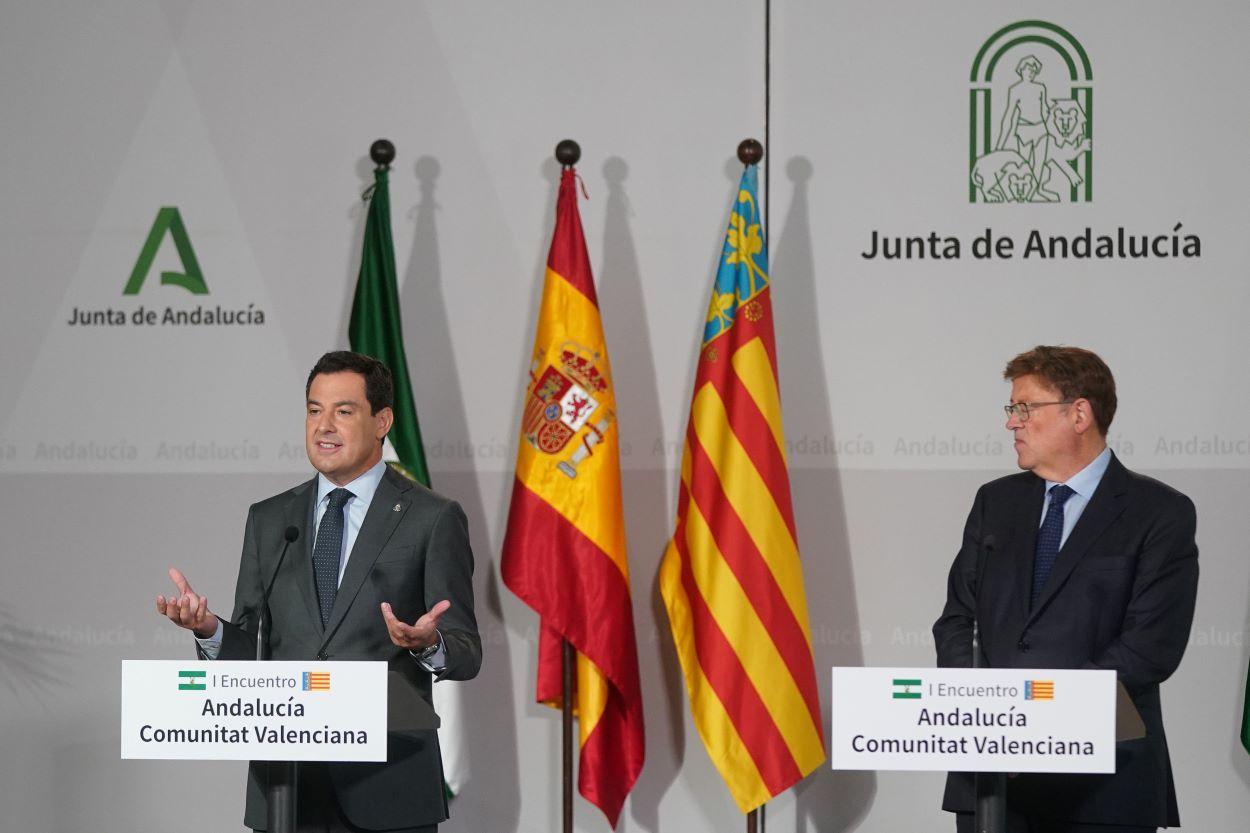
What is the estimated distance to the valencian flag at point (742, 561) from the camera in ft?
13.9

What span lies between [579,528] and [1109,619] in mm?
1795

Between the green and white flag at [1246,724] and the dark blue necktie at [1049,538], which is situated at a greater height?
the dark blue necktie at [1049,538]

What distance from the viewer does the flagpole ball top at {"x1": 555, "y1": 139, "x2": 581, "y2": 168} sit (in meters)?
4.49

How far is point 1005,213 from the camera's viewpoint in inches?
185

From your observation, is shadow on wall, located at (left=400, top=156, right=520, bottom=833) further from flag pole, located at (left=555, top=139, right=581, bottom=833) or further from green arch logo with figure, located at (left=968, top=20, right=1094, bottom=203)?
green arch logo with figure, located at (left=968, top=20, right=1094, bottom=203)

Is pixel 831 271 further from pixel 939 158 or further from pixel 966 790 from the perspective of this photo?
pixel 966 790

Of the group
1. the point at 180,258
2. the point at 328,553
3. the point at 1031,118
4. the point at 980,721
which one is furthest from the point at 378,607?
the point at 1031,118

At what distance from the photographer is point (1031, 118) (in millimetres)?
4711

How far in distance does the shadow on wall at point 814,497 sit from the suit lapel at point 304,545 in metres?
2.19

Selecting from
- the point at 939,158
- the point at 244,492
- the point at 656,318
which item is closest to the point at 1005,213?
the point at 939,158

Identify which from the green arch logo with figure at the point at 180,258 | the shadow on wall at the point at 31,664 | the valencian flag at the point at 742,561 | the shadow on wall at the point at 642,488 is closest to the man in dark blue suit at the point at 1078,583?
the valencian flag at the point at 742,561

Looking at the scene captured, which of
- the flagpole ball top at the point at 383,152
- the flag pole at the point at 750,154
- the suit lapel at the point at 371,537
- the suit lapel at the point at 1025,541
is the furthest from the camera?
the flagpole ball top at the point at 383,152

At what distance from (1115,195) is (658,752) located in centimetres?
248

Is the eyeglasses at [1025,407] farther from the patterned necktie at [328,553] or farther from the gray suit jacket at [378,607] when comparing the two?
the patterned necktie at [328,553]
